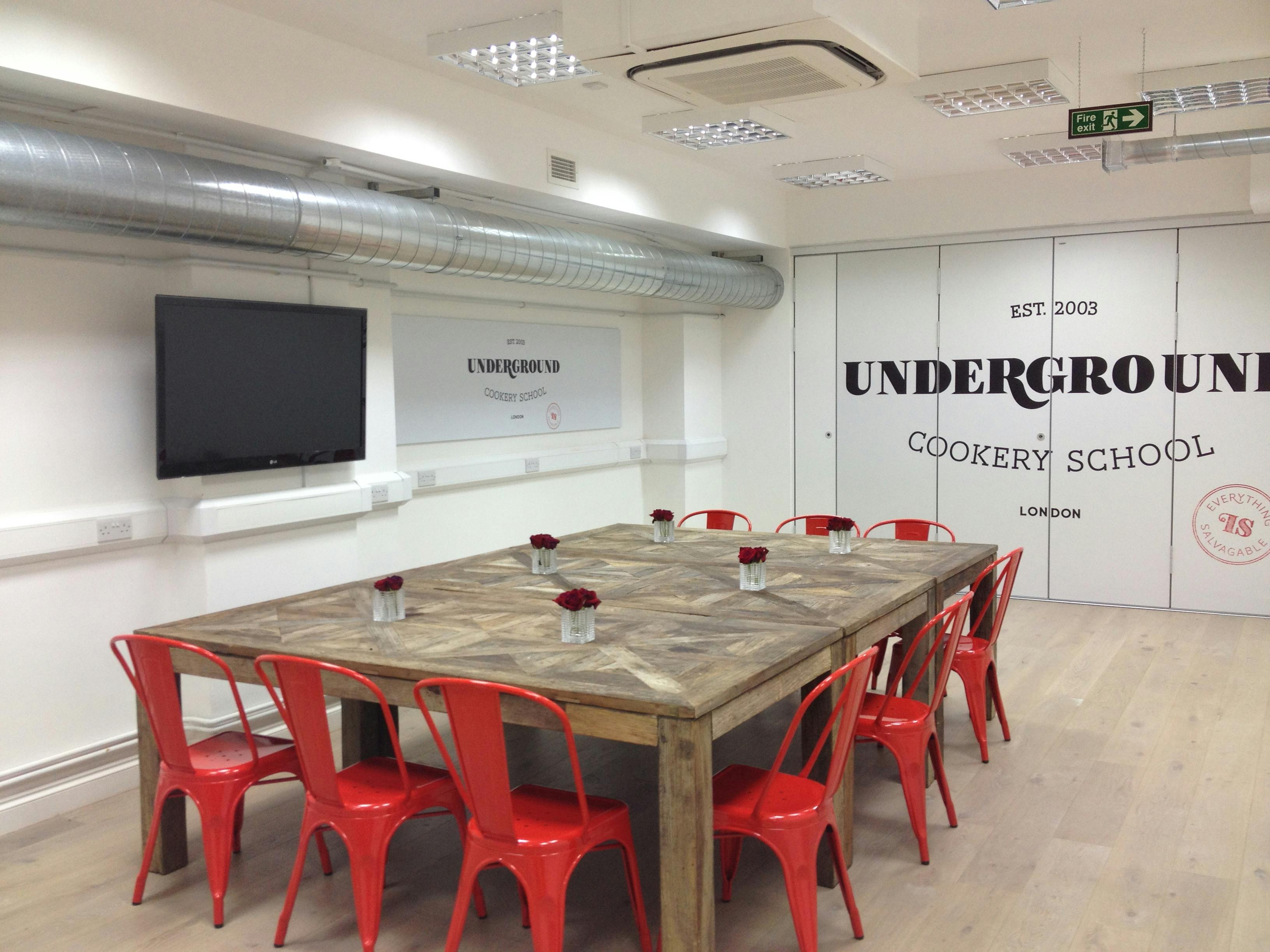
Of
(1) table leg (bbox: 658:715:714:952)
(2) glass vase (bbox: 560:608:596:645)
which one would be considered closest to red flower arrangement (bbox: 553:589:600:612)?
(2) glass vase (bbox: 560:608:596:645)

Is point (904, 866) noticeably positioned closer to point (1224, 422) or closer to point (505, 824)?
point (505, 824)

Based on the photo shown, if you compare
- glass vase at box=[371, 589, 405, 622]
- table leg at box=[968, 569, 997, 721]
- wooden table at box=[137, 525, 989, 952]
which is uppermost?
glass vase at box=[371, 589, 405, 622]

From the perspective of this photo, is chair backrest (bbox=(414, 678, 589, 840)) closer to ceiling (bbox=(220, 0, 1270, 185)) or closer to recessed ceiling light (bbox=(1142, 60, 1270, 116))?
ceiling (bbox=(220, 0, 1270, 185))

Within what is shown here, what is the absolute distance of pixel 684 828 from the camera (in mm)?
2652

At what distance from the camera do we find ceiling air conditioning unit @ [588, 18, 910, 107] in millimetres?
3643

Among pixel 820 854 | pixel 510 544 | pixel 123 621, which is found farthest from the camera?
pixel 510 544

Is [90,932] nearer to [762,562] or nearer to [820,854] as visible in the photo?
[820,854]

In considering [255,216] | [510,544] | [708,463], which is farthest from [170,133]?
[708,463]

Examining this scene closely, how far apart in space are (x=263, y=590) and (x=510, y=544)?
2.39m

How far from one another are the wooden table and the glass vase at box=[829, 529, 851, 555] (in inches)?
3.3

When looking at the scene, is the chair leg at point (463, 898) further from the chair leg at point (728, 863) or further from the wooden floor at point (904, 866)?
the chair leg at point (728, 863)

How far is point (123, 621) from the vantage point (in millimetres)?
4578

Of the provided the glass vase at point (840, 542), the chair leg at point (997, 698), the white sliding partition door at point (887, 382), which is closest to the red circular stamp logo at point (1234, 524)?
the white sliding partition door at point (887, 382)

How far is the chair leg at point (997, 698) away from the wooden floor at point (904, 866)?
0.31ft
